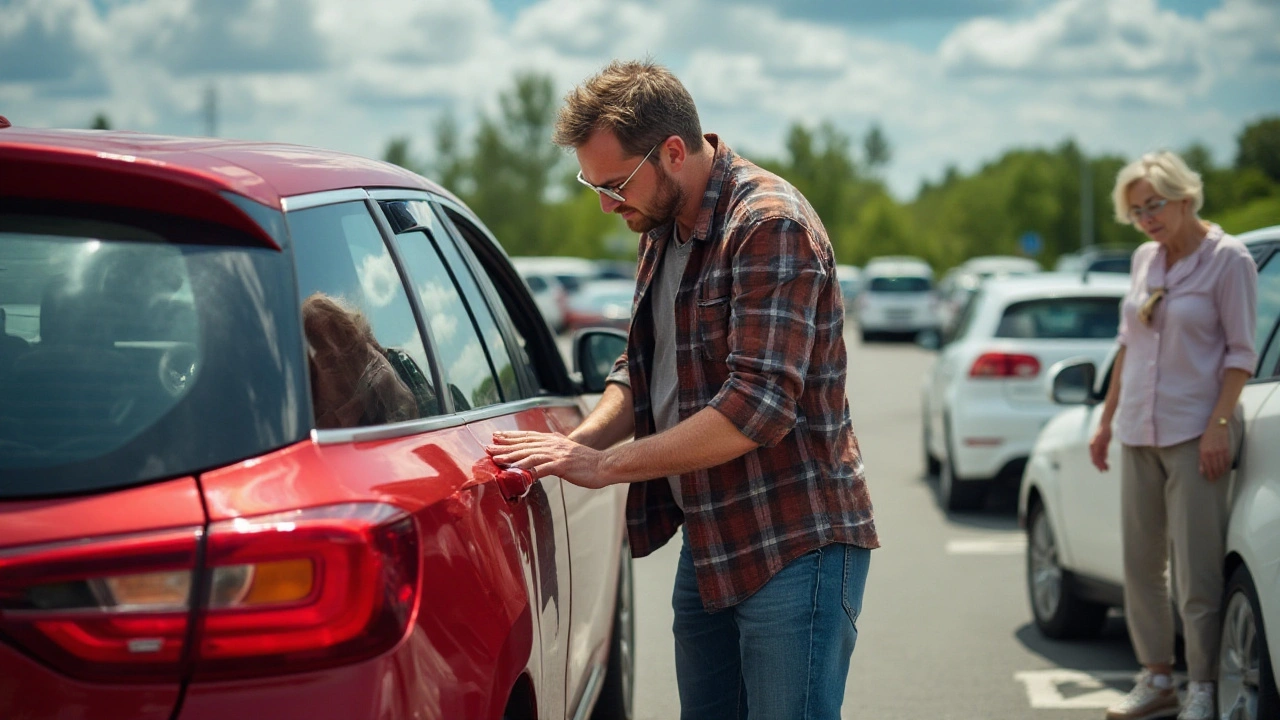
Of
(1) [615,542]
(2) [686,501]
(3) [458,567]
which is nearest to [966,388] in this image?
(1) [615,542]

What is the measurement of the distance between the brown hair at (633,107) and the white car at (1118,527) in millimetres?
2321

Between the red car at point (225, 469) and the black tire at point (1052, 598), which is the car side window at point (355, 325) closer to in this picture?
the red car at point (225, 469)

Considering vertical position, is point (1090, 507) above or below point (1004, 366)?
above

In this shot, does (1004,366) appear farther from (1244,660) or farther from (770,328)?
(770,328)

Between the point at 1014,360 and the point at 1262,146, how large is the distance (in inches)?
1009

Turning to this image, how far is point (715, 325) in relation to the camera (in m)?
3.08

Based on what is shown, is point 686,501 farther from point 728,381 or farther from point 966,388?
point 966,388

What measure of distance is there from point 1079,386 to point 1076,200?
320 feet

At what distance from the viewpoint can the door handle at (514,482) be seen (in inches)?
108

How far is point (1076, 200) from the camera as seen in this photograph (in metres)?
99.9

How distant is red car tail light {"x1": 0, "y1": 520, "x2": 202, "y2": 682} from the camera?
1.96 m

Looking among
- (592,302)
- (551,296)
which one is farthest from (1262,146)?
(551,296)

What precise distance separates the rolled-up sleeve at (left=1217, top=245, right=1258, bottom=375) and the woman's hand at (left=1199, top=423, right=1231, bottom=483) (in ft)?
0.75

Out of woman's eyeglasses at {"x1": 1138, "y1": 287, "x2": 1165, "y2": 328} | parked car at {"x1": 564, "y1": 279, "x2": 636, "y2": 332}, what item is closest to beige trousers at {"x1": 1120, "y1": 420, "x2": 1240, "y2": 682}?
woman's eyeglasses at {"x1": 1138, "y1": 287, "x2": 1165, "y2": 328}
